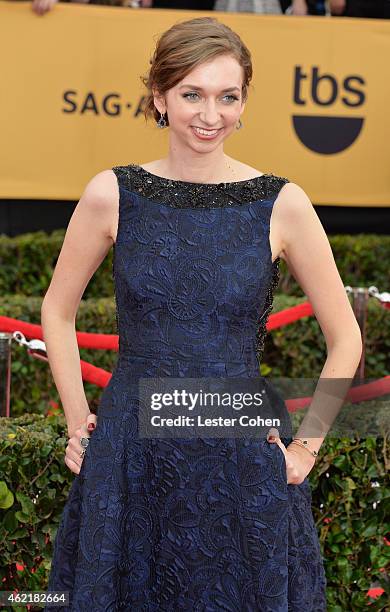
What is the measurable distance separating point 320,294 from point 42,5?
5.29m

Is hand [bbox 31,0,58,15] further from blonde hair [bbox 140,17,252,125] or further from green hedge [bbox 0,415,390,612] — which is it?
blonde hair [bbox 140,17,252,125]

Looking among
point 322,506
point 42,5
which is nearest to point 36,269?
point 42,5

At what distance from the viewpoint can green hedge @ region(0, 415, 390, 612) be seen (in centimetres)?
358

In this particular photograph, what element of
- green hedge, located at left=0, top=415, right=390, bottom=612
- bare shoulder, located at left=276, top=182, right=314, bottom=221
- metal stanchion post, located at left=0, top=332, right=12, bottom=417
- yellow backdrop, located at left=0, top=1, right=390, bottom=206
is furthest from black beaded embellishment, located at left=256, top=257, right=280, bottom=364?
yellow backdrop, located at left=0, top=1, right=390, bottom=206

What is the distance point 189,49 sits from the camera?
2.54 meters

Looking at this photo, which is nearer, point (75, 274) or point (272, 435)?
point (272, 435)

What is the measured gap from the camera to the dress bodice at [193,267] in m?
2.59

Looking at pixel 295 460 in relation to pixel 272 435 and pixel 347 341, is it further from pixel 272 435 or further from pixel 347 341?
pixel 347 341

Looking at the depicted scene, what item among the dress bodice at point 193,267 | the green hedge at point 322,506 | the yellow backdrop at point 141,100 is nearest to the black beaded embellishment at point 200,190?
the dress bodice at point 193,267

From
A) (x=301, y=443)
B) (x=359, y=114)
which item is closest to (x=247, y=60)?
(x=301, y=443)

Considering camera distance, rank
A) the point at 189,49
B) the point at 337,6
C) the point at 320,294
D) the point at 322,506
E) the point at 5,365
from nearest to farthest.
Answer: the point at 189,49 → the point at 320,294 → the point at 322,506 → the point at 5,365 → the point at 337,6

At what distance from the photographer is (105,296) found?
7242mm

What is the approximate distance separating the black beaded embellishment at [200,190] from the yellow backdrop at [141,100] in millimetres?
4729

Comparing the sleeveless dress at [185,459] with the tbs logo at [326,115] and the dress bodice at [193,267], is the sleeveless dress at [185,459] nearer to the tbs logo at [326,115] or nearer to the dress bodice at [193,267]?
the dress bodice at [193,267]
